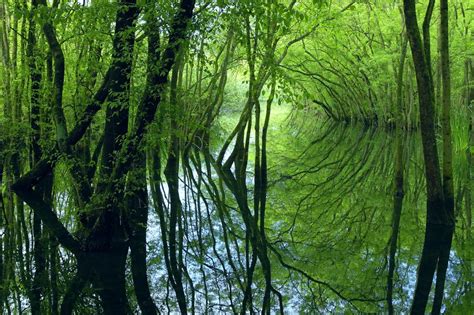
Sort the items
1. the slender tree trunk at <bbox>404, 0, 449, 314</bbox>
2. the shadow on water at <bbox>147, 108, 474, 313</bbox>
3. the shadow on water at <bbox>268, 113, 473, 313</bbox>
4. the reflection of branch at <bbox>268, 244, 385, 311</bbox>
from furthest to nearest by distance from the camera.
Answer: the slender tree trunk at <bbox>404, 0, 449, 314</bbox>, the shadow on water at <bbox>268, 113, 473, 313</bbox>, the shadow on water at <bbox>147, 108, 474, 313</bbox>, the reflection of branch at <bbox>268, 244, 385, 311</bbox>

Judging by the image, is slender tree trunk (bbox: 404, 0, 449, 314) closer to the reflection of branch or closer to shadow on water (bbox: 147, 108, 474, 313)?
shadow on water (bbox: 147, 108, 474, 313)

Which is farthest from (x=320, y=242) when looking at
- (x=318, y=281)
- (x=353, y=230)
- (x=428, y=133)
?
(x=428, y=133)

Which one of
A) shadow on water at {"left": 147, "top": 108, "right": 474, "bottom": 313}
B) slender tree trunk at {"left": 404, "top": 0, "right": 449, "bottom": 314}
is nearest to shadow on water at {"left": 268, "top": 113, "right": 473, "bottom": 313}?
shadow on water at {"left": 147, "top": 108, "right": 474, "bottom": 313}

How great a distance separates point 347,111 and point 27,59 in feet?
111

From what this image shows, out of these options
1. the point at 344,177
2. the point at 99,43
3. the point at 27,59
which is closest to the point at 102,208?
the point at 99,43

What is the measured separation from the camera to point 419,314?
19.2 feet

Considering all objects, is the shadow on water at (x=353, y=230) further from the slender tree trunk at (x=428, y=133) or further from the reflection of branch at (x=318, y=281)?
the slender tree trunk at (x=428, y=133)

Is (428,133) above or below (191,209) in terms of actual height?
above

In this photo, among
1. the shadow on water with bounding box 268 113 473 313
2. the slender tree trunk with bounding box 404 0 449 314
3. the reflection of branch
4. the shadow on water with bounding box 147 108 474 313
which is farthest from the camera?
the slender tree trunk with bounding box 404 0 449 314

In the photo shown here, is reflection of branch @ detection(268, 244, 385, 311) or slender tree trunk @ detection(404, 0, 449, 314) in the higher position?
slender tree trunk @ detection(404, 0, 449, 314)

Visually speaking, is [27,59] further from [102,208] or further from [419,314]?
[419,314]

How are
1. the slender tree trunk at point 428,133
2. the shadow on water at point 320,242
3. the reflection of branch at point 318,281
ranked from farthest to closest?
A: the slender tree trunk at point 428,133
the shadow on water at point 320,242
the reflection of branch at point 318,281

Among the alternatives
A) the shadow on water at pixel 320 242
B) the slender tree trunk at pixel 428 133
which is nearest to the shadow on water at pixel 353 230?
the shadow on water at pixel 320 242

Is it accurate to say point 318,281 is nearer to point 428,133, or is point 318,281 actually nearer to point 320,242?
point 320,242
